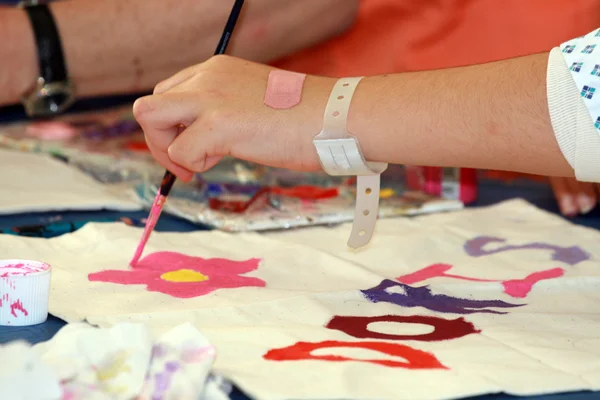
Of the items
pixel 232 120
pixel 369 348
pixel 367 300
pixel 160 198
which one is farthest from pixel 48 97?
pixel 369 348

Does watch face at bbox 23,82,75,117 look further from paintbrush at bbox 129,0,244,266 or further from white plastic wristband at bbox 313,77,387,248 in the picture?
white plastic wristband at bbox 313,77,387,248

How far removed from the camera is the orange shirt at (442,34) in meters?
1.34

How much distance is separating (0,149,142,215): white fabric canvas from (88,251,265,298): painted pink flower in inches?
9.0

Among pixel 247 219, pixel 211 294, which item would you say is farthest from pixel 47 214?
pixel 211 294

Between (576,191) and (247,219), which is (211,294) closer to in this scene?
(247,219)

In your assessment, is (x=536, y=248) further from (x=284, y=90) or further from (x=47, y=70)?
(x=47, y=70)

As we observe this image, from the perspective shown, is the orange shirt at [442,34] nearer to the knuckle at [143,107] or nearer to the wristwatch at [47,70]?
the wristwatch at [47,70]

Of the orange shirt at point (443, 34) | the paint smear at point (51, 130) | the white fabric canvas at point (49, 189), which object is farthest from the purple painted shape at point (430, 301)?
the paint smear at point (51, 130)

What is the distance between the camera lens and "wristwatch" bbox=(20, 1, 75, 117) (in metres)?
1.30

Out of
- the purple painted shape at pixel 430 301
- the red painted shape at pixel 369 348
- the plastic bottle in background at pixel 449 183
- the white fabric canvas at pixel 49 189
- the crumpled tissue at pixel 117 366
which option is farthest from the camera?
the plastic bottle in background at pixel 449 183

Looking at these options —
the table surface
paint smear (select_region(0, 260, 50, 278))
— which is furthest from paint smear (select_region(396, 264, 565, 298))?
paint smear (select_region(0, 260, 50, 278))

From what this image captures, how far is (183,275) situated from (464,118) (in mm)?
309

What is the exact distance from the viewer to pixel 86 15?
133 cm

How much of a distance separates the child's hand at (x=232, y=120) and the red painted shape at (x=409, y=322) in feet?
0.51
